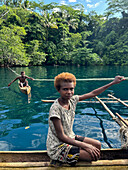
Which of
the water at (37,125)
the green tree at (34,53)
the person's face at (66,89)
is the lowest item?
the water at (37,125)

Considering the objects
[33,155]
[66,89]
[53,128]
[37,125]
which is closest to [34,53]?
[37,125]

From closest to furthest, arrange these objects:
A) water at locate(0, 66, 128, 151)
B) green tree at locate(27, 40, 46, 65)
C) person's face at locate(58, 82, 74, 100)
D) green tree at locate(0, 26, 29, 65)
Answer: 1. person's face at locate(58, 82, 74, 100)
2. water at locate(0, 66, 128, 151)
3. green tree at locate(0, 26, 29, 65)
4. green tree at locate(27, 40, 46, 65)

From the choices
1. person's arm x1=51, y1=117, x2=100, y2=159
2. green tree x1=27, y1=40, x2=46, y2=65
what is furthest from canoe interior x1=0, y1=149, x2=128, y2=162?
green tree x1=27, y1=40, x2=46, y2=65

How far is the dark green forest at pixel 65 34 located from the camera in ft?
107

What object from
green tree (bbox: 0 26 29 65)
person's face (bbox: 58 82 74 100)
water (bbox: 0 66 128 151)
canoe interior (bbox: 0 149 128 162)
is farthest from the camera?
green tree (bbox: 0 26 29 65)

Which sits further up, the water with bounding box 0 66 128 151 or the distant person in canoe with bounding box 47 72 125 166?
the distant person in canoe with bounding box 47 72 125 166

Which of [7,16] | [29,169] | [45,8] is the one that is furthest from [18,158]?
[45,8]

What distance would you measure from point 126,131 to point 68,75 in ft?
4.47

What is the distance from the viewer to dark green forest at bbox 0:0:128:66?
107ft

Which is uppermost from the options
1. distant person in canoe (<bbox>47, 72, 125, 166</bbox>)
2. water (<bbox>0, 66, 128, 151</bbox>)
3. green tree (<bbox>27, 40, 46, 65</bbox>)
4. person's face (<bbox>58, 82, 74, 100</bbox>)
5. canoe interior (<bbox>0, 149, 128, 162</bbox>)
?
green tree (<bbox>27, 40, 46, 65</bbox>)

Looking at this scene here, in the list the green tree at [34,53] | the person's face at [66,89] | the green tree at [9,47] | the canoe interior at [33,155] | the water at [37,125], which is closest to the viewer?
the person's face at [66,89]

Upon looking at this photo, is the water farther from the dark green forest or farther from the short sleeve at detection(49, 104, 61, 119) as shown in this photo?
the dark green forest

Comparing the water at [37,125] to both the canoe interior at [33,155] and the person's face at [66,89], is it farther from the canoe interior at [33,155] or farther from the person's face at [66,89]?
the person's face at [66,89]

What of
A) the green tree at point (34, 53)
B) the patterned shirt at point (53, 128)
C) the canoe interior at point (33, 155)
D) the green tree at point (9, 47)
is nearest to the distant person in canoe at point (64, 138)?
the patterned shirt at point (53, 128)
